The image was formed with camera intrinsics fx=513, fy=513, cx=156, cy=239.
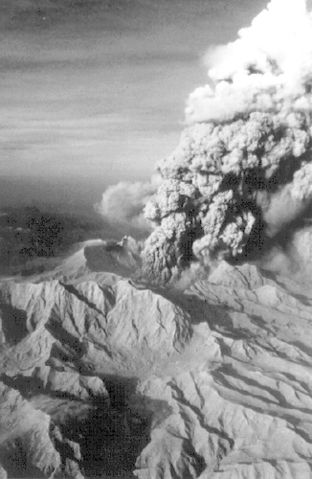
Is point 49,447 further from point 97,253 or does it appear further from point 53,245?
point 53,245

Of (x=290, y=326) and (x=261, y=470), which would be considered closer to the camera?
(x=261, y=470)

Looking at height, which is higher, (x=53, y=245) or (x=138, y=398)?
(x=53, y=245)

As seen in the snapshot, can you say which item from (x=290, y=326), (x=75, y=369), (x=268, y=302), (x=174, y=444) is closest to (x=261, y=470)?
(x=174, y=444)

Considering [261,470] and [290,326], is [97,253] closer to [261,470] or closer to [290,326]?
[290,326]

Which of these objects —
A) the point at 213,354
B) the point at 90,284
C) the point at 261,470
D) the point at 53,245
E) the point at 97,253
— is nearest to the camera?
the point at 261,470

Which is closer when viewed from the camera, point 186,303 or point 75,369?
point 75,369

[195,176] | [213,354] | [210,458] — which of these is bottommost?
[210,458]

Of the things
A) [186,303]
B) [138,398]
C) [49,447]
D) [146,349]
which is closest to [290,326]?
[186,303]

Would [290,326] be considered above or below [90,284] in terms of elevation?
below

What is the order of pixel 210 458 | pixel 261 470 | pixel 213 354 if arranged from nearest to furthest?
1. pixel 261 470
2. pixel 210 458
3. pixel 213 354
